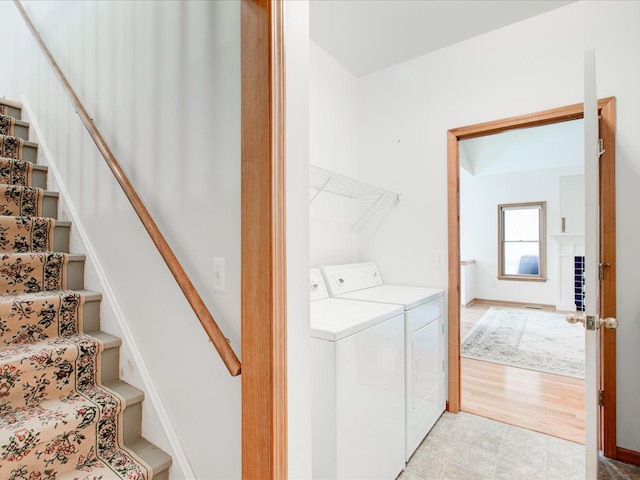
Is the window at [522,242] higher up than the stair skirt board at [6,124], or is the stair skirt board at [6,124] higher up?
the stair skirt board at [6,124]

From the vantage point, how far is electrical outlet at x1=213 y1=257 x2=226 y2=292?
108 cm

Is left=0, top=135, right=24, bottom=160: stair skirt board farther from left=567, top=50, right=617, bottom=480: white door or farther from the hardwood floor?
the hardwood floor

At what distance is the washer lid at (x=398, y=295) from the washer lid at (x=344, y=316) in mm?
125

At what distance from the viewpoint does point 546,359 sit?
11.2 feet

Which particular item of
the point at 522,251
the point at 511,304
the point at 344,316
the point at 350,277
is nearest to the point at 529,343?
the point at 511,304

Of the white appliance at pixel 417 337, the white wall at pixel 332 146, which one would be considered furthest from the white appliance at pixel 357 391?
the white wall at pixel 332 146

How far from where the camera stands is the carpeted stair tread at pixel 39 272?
5.14 feet

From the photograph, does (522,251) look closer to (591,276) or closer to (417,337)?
(417,337)

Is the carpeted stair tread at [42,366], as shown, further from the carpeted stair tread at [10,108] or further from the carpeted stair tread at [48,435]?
the carpeted stair tread at [10,108]

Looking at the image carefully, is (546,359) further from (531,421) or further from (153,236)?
(153,236)

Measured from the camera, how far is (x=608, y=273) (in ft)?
6.41

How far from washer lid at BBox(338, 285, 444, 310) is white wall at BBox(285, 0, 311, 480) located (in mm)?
999

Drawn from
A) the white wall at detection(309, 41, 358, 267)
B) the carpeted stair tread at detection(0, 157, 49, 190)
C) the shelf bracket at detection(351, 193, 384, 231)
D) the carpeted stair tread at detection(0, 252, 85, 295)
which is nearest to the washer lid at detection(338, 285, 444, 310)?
the white wall at detection(309, 41, 358, 267)

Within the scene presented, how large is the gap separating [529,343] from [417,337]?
283cm
